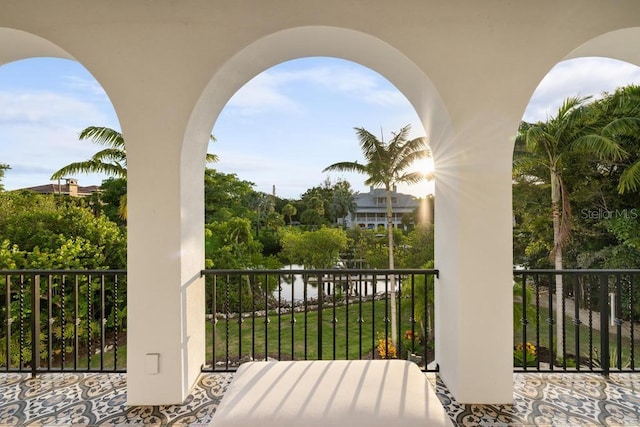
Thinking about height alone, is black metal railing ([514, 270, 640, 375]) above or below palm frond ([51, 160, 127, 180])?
below

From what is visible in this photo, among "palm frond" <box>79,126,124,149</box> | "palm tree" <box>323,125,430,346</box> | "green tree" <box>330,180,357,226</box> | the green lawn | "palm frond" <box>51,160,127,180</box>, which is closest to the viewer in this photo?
"palm frond" <box>79,126,124,149</box>

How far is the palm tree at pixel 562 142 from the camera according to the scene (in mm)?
8148

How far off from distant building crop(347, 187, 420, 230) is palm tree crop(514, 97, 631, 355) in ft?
13.9

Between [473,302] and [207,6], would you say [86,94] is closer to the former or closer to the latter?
[207,6]

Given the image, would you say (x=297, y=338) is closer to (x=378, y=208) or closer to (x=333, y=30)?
(x=378, y=208)

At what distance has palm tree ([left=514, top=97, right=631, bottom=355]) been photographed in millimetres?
8148

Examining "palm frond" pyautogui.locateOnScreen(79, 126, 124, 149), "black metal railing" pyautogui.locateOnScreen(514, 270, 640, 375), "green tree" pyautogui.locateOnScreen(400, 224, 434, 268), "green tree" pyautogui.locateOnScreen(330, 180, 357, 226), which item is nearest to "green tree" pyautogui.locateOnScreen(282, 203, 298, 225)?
"green tree" pyautogui.locateOnScreen(330, 180, 357, 226)

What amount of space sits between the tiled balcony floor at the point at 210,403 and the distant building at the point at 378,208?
9111 millimetres

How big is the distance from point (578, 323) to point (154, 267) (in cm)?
362

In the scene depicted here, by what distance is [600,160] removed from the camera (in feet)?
33.3

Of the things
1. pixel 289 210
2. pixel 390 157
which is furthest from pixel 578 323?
pixel 289 210

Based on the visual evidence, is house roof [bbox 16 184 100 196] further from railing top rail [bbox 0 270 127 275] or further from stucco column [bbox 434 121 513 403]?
stucco column [bbox 434 121 513 403]

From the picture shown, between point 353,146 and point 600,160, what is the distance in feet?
26.0

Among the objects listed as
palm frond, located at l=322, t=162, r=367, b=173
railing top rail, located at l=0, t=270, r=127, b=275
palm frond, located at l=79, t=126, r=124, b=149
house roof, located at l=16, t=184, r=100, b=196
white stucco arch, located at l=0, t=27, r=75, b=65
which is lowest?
railing top rail, located at l=0, t=270, r=127, b=275
